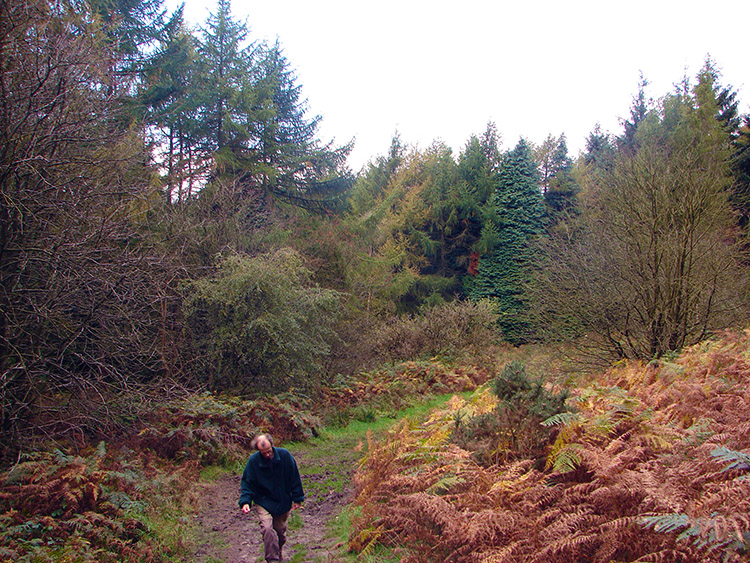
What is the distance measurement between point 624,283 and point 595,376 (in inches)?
100.0

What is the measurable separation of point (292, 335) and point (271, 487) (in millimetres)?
8255

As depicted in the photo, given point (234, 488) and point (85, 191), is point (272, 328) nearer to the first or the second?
point (234, 488)

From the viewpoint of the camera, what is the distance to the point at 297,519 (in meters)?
6.85

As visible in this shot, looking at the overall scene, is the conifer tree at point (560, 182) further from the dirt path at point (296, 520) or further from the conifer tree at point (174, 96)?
the dirt path at point (296, 520)

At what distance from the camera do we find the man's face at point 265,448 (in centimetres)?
526

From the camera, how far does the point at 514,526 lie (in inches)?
166

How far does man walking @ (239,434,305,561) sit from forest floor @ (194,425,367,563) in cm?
52

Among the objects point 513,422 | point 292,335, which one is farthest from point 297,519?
point 292,335

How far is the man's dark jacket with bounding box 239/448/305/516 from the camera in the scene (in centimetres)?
534

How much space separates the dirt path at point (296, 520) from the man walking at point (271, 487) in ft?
1.71

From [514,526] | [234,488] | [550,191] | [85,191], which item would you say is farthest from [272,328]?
[550,191]

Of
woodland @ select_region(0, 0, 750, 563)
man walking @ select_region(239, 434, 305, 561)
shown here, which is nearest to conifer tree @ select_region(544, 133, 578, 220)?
woodland @ select_region(0, 0, 750, 563)

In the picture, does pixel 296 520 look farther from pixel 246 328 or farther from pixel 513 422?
pixel 246 328

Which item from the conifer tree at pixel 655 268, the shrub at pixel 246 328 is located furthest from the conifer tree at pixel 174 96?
the conifer tree at pixel 655 268
